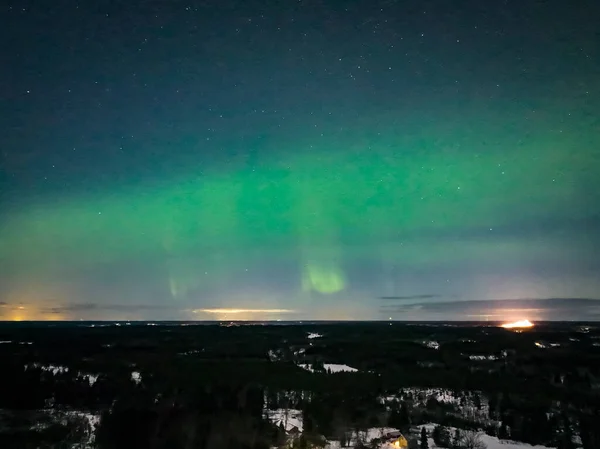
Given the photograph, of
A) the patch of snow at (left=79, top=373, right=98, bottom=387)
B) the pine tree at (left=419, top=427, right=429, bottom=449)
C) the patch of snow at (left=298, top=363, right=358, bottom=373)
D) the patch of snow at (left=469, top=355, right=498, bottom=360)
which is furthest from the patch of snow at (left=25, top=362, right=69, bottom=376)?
the patch of snow at (left=469, top=355, right=498, bottom=360)

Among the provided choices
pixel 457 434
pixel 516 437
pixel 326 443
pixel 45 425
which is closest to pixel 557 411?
pixel 516 437

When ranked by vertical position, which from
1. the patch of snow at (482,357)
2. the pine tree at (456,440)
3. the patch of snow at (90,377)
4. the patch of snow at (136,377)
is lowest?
the patch of snow at (482,357)

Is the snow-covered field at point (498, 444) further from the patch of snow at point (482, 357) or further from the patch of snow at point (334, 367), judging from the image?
the patch of snow at point (482, 357)

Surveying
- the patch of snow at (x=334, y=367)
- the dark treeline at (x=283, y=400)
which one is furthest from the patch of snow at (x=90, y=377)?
the patch of snow at (x=334, y=367)

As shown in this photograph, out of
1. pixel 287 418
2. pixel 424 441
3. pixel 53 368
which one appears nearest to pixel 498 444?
pixel 424 441

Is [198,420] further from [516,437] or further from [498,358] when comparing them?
[498,358]

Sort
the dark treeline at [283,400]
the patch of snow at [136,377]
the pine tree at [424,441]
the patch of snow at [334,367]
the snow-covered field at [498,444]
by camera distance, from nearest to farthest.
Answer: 1. the pine tree at [424,441]
2. the snow-covered field at [498,444]
3. the dark treeline at [283,400]
4. the patch of snow at [136,377]
5. the patch of snow at [334,367]

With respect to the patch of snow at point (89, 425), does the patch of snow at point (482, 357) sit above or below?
below

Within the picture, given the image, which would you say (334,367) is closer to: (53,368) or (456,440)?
(53,368)

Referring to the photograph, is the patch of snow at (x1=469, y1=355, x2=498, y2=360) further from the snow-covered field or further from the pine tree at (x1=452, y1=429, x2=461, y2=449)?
the pine tree at (x1=452, y1=429, x2=461, y2=449)
